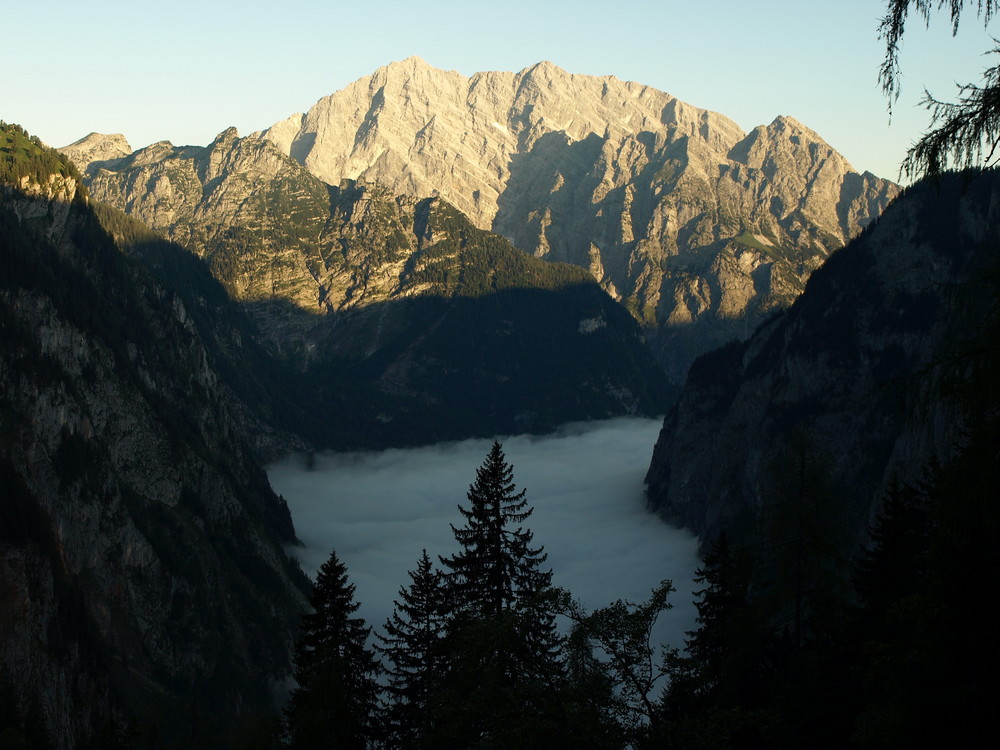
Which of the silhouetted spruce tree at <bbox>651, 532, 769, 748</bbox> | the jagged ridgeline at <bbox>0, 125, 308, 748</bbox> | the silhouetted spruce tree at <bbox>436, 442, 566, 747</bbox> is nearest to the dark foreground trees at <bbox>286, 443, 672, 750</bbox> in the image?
the silhouetted spruce tree at <bbox>436, 442, 566, 747</bbox>

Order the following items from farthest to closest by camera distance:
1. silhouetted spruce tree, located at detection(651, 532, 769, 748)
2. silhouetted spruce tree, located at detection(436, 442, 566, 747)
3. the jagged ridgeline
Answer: the jagged ridgeline < silhouetted spruce tree, located at detection(651, 532, 769, 748) < silhouetted spruce tree, located at detection(436, 442, 566, 747)

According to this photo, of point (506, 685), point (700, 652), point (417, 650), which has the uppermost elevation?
point (506, 685)

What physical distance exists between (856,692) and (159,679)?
492 ft

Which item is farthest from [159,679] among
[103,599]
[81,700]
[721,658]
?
[721,658]

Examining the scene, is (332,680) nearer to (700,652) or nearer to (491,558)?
(491,558)

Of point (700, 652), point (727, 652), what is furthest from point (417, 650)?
point (727, 652)

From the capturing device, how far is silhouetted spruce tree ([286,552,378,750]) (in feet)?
149

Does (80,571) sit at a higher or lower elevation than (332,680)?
lower

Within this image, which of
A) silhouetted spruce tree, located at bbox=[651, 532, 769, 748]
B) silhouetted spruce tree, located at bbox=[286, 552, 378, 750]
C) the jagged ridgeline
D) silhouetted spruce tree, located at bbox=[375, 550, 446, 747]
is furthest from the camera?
the jagged ridgeline

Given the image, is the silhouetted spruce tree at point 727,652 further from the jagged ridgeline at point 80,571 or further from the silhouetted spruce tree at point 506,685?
the jagged ridgeline at point 80,571

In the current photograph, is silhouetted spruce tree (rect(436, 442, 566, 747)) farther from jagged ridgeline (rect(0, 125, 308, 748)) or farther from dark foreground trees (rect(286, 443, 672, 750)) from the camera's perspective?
jagged ridgeline (rect(0, 125, 308, 748))

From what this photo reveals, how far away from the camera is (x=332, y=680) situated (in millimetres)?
46594

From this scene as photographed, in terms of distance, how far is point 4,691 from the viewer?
111125mm

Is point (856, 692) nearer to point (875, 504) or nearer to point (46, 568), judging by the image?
point (875, 504)
